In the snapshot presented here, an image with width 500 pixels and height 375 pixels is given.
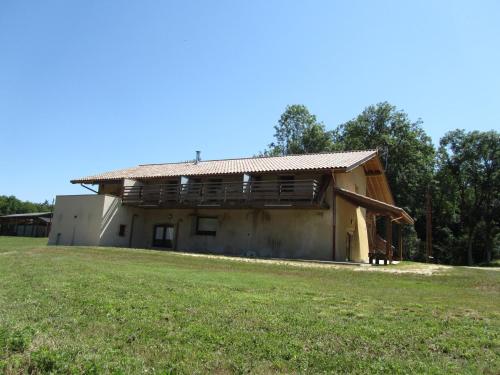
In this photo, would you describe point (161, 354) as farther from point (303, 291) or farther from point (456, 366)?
point (303, 291)

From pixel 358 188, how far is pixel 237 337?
974 inches

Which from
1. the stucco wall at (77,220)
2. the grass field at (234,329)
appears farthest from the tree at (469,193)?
the grass field at (234,329)

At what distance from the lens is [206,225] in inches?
1155

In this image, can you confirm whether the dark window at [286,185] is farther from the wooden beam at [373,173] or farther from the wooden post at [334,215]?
the wooden beam at [373,173]

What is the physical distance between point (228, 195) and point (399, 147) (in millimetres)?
25630

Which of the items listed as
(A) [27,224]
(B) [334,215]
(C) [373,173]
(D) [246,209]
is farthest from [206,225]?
(A) [27,224]

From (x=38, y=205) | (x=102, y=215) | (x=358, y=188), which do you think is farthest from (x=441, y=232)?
(x=38, y=205)

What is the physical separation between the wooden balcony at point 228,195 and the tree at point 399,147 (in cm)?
1950

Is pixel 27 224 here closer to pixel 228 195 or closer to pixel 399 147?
pixel 228 195

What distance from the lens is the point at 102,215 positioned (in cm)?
2869

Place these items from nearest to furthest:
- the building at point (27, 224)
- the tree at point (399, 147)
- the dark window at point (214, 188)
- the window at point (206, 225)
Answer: the dark window at point (214, 188) < the window at point (206, 225) < the tree at point (399, 147) < the building at point (27, 224)

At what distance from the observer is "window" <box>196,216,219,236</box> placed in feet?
94.7

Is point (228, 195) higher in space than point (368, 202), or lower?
higher

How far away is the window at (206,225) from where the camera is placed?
2887 cm
